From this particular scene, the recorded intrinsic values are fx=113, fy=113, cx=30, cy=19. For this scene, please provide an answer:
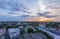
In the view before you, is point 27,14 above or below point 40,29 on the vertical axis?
above

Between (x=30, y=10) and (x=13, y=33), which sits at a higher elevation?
(x=30, y=10)

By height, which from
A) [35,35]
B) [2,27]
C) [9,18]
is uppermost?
[9,18]

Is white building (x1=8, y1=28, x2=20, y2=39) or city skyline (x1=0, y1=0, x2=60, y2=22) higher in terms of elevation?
city skyline (x1=0, y1=0, x2=60, y2=22)

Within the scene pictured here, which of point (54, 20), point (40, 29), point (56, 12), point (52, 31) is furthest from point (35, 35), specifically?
point (56, 12)

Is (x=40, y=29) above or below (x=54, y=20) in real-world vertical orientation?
below

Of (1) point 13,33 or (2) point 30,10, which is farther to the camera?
(2) point 30,10

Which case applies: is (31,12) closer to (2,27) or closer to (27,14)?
(27,14)

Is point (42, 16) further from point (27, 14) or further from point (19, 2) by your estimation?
point (19, 2)

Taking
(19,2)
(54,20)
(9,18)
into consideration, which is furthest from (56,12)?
(9,18)

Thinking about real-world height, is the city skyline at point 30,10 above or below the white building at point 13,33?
above
